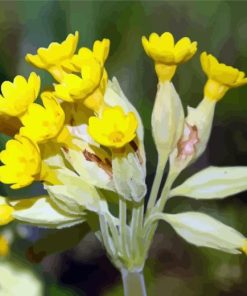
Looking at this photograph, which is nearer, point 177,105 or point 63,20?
point 177,105

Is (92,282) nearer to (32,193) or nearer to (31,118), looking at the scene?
(32,193)

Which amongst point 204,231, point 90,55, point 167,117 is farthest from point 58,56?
point 204,231

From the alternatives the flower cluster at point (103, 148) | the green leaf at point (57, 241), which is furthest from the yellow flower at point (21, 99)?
the green leaf at point (57, 241)

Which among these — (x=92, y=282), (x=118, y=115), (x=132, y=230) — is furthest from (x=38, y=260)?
(x=118, y=115)

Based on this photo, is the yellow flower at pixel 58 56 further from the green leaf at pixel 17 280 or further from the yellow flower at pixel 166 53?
the green leaf at pixel 17 280

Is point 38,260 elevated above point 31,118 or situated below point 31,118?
below

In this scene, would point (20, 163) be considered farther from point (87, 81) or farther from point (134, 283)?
point (134, 283)

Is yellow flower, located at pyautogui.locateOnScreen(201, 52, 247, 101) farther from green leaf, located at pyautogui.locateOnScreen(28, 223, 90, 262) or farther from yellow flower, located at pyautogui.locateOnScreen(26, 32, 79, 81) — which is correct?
green leaf, located at pyautogui.locateOnScreen(28, 223, 90, 262)
